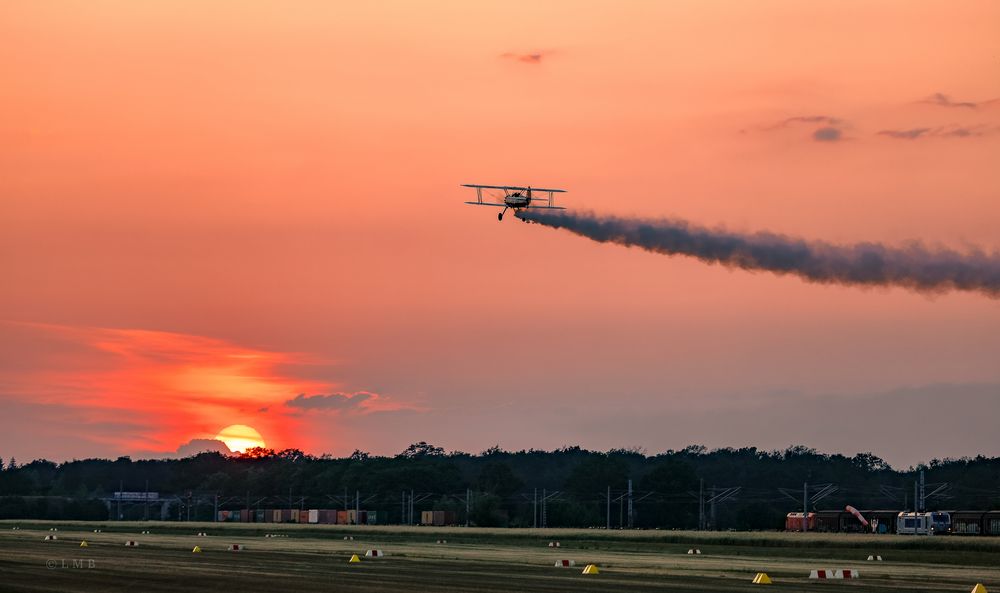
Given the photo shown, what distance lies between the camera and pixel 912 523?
473 feet

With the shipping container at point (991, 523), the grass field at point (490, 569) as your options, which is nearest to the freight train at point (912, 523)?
the shipping container at point (991, 523)

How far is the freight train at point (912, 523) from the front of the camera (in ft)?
455

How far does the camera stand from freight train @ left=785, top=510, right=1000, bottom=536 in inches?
5463

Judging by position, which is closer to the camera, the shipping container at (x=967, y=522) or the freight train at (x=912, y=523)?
the freight train at (x=912, y=523)

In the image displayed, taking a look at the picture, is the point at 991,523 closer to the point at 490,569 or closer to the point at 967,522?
the point at 967,522

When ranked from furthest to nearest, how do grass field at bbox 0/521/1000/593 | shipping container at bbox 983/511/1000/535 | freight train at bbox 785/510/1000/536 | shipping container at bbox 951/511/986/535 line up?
shipping container at bbox 951/511/986/535, freight train at bbox 785/510/1000/536, shipping container at bbox 983/511/1000/535, grass field at bbox 0/521/1000/593

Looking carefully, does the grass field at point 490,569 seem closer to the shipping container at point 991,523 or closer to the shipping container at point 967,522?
the shipping container at point 991,523

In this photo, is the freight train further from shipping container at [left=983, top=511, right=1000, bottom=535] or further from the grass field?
the grass field

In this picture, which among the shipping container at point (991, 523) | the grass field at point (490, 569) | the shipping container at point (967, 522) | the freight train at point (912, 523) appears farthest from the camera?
the shipping container at point (967, 522)

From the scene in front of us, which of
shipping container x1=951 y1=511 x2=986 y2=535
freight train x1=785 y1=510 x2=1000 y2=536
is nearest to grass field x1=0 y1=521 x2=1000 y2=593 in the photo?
freight train x1=785 y1=510 x2=1000 y2=536

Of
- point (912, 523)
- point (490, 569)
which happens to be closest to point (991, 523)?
point (912, 523)

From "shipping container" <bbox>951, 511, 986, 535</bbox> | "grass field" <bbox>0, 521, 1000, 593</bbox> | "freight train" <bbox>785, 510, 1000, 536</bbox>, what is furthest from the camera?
"shipping container" <bbox>951, 511, 986, 535</bbox>

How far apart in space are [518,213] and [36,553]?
45.0 meters

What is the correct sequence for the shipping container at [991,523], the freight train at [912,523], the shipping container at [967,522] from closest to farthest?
the shipping container at [991,523]
the freight train at [912,523]
the shipping container at [967,522]
